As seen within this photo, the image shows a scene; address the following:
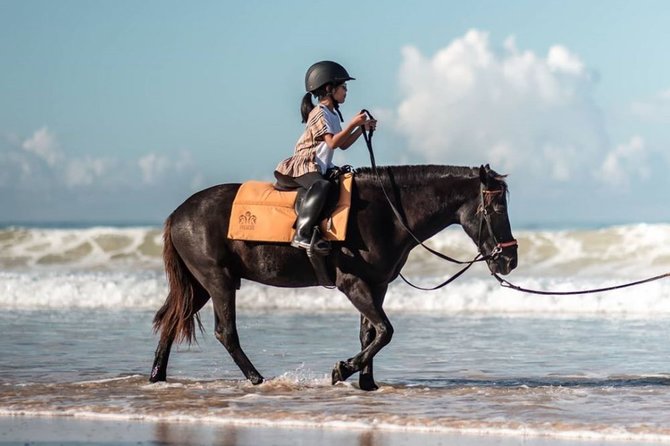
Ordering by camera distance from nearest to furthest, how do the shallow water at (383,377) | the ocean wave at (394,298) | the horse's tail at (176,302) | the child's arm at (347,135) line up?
1. the shallow water at (383,377)
2. the child's arm at (347,135)
3. the horse's tail at (176,302)
4. the ocean wave at (394,298)

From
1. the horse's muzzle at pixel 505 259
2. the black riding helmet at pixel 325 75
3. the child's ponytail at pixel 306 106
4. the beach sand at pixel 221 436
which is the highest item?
the black riding helmet at pixel 325 75

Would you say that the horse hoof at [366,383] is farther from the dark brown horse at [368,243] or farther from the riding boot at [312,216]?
the riding boot at [312,216]

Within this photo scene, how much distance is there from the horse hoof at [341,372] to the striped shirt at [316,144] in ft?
5.07

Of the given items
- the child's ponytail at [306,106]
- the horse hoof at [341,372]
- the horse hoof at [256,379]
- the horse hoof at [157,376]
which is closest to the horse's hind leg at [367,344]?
the horse hoof at [341,372]

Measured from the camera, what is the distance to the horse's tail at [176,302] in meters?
9.82

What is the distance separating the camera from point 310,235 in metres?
9.07

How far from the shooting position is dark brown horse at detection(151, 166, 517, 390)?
9164 millimetres

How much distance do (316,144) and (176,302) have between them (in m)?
1.91

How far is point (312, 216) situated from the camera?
903cm

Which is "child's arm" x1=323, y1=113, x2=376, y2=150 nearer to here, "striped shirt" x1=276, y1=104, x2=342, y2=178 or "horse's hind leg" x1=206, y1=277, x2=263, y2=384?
"striped shirt" x1=276, y1=104, x2=342, y2=178

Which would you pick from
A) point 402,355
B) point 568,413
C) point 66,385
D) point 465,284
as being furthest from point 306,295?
point 568,413

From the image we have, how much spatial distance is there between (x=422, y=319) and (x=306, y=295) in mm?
3089

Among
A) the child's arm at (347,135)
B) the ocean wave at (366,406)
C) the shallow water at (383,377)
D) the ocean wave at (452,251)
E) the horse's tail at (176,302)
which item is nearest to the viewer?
the ocean wave at (366,406)

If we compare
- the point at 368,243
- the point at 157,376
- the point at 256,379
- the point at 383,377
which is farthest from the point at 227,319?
the point at 383,377
